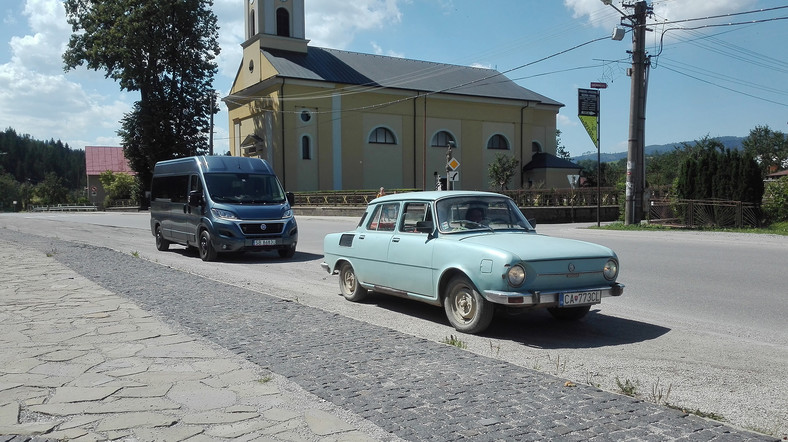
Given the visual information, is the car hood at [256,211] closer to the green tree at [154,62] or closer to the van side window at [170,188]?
the van side window at [170,188]

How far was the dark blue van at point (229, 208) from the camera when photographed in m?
14.1

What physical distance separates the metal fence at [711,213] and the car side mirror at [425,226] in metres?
18.6

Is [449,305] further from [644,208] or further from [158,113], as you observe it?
[158,113]

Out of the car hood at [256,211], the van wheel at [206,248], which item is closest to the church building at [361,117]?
the car hood at [256,211]

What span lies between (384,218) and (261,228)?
669 cm

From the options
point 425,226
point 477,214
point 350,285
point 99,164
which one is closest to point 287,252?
point 350,285

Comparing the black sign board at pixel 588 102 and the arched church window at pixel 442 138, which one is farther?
the arched church window at pixel 442 138

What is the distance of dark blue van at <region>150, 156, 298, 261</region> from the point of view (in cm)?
1406

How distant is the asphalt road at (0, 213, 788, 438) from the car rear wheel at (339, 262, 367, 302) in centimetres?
14

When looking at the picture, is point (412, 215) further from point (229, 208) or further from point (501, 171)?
point (501, 171)

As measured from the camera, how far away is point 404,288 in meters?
7.54

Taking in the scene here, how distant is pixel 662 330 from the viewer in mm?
6871

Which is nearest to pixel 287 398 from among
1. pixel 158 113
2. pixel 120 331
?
pixel 120 331

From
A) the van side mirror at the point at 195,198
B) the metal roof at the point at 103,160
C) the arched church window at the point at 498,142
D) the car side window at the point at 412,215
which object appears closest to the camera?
the car side window at the point at 412,215
